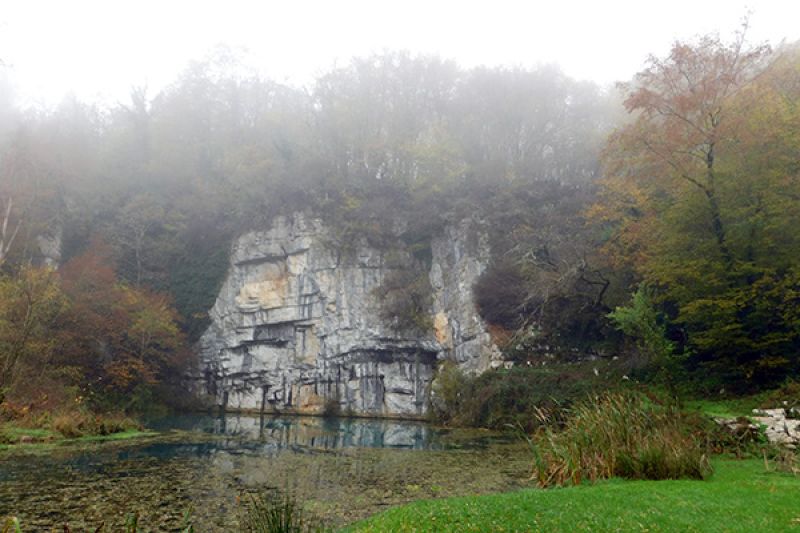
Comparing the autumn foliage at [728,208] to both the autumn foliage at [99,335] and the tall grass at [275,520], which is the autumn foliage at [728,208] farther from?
the autumn foliage at [99,335]

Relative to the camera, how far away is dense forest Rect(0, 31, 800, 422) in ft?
51.6

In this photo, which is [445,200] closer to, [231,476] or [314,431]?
[314,431]

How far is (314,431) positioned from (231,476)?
10474 millimetres

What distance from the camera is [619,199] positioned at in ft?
74.9

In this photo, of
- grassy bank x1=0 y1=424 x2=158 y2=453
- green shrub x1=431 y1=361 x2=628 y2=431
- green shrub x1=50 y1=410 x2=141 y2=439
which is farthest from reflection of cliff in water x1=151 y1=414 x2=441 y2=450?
grassy bank x1=0 y1=424 x2=158 y2=453

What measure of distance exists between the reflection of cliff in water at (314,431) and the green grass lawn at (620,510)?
29.9 ft

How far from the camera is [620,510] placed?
20.5 feet

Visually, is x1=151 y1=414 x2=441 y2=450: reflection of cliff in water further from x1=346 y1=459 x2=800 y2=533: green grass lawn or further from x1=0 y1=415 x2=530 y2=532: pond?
x1=346 y1=459 x2=800 y2=533: green grass lawn

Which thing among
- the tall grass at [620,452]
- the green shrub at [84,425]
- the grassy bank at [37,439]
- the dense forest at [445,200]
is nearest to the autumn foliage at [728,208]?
the dense forest at [445,200]

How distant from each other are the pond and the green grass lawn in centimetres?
190

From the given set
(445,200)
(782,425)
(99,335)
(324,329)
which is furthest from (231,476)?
(445,200)

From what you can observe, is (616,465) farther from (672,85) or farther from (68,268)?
(68,268)

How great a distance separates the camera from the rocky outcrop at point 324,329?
28.9m

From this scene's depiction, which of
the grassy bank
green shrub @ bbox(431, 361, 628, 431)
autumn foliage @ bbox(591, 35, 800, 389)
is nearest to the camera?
the grassy bank
